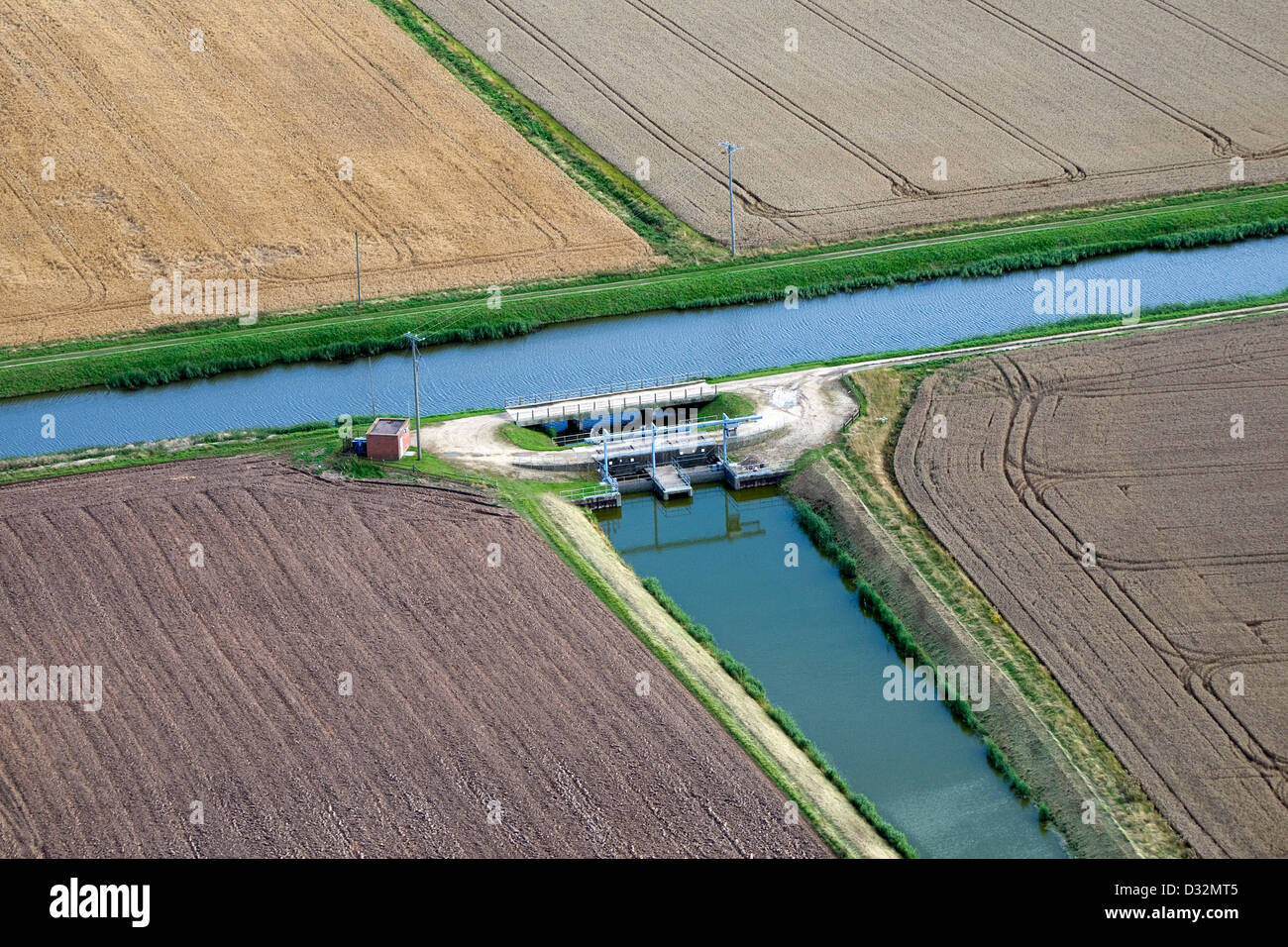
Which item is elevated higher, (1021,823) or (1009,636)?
(1009,636)

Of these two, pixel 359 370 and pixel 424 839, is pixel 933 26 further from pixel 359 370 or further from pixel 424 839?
pixel 424 839

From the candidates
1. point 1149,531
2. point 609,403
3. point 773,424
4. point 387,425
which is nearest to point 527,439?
point 609,403

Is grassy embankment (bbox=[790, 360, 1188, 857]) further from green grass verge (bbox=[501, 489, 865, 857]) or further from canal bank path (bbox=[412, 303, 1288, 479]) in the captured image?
green grass verge (bbox=[501, 489, 865, 857])

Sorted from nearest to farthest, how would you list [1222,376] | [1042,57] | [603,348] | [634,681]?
[634,681], [1222,376], [603,348], [1042,57]

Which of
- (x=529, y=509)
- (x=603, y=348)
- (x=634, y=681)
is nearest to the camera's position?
(x=634, y=681)

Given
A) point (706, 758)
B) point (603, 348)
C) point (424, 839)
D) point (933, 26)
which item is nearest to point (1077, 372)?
point (603, 348)

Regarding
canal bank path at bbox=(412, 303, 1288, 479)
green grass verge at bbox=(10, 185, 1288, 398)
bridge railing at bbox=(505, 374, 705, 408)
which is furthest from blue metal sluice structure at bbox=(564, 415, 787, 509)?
green grass verge at bbox=(10, 185, 1288, 398)

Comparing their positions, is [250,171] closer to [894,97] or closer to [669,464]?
[669,464]

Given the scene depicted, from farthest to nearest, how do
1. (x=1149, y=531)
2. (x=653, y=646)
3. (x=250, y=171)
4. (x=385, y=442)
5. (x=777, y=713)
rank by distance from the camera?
(x=250, y=171) < (x=385, y=442) < (x=1149, y=531) < (x=653, y=646) < (x=777, y=713)
